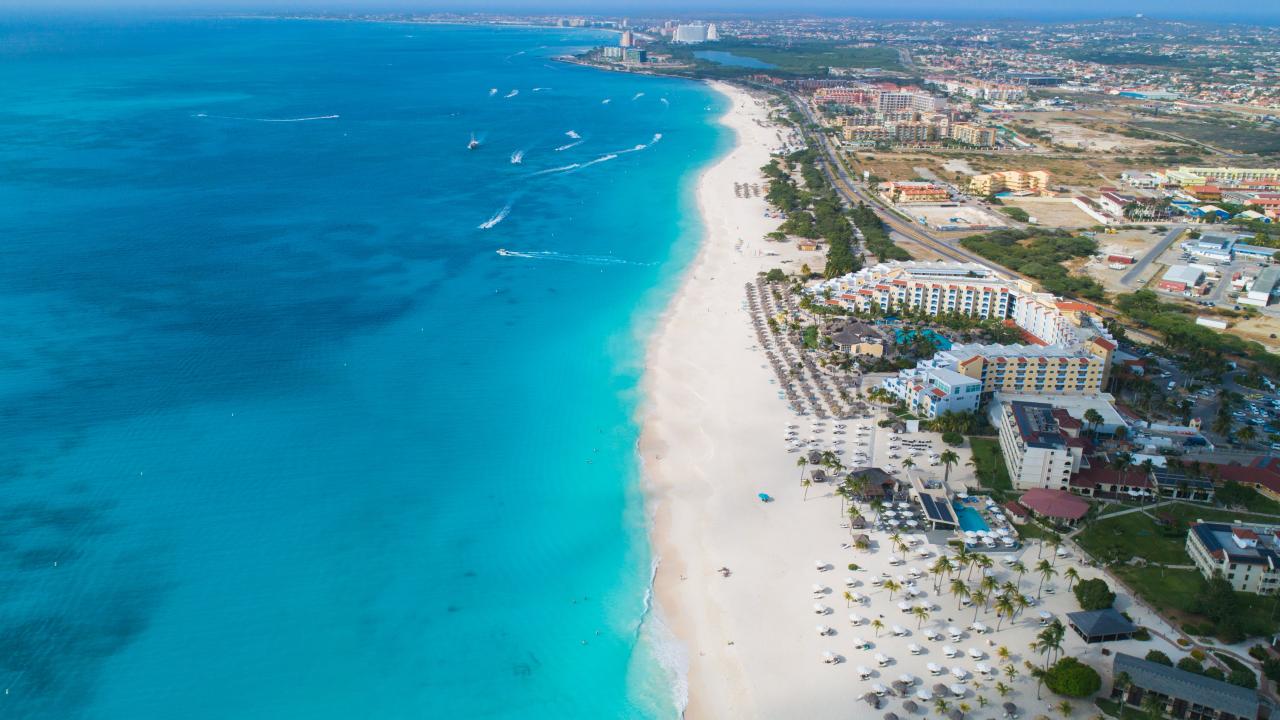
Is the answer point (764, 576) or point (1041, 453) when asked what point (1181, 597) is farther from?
point (764, 576)

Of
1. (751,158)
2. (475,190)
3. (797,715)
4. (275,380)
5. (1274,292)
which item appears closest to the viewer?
(797,715)

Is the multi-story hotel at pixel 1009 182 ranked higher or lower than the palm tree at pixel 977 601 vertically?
higher

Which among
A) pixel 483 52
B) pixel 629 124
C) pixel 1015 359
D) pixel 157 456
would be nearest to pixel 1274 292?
pixel 1015 359

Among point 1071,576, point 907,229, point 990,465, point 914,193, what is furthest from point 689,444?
point 914,193

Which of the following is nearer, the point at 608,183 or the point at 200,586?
the point at 200,586

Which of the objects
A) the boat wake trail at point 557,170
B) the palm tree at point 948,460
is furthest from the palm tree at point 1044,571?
the boat wake trail at point 557,170

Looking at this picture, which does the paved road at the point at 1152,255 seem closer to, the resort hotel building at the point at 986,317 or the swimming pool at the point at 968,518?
the resort hotel building at the point at 986,317

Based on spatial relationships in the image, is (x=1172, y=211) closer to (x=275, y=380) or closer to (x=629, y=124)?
(x=629, y=124)
